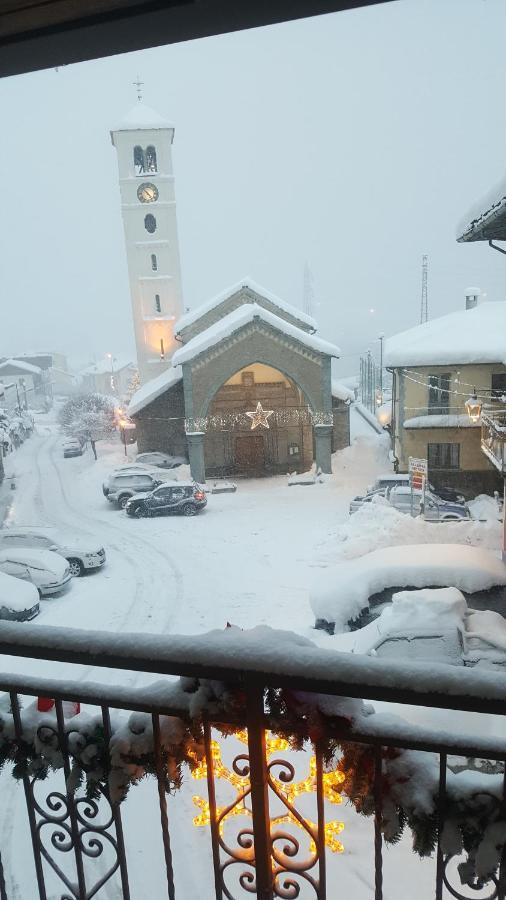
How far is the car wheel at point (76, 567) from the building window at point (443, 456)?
11.2 m

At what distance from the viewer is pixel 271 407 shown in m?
24.2

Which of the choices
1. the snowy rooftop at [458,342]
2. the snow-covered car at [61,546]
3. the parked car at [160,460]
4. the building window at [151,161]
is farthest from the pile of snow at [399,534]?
the building window at [151,161]

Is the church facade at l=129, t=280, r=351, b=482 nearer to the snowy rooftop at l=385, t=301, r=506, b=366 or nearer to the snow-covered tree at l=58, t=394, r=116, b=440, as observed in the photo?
the snowy rooftop at l=385, t=301, r=506, b=366

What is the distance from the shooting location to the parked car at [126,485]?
1844cm

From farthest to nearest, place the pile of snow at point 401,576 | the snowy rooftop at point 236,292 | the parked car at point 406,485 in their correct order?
1. the snowy rooftop at point 236,292
2. the parked car at point 406,485
3. the pile of snow at point 401,576

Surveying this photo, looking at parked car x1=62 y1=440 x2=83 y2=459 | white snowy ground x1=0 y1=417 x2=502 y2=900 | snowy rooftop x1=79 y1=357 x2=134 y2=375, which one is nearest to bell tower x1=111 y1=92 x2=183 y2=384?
parked car x1=62 y1=440 x2=83 y2=459

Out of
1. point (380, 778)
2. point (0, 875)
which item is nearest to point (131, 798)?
point (0, 875)

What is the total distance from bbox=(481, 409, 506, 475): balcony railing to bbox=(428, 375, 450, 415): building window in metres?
2.95

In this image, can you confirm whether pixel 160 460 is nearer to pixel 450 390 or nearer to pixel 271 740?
pixel 450 390

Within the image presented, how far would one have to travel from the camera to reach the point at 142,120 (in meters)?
27.2

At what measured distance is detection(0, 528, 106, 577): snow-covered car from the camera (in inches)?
496

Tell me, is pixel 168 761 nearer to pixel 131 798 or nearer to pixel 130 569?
pixel 131 798

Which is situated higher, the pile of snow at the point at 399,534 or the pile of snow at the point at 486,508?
the pile of snow at the point at 399,534

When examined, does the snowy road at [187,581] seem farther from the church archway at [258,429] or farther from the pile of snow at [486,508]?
the pile of snow at [486,508]
